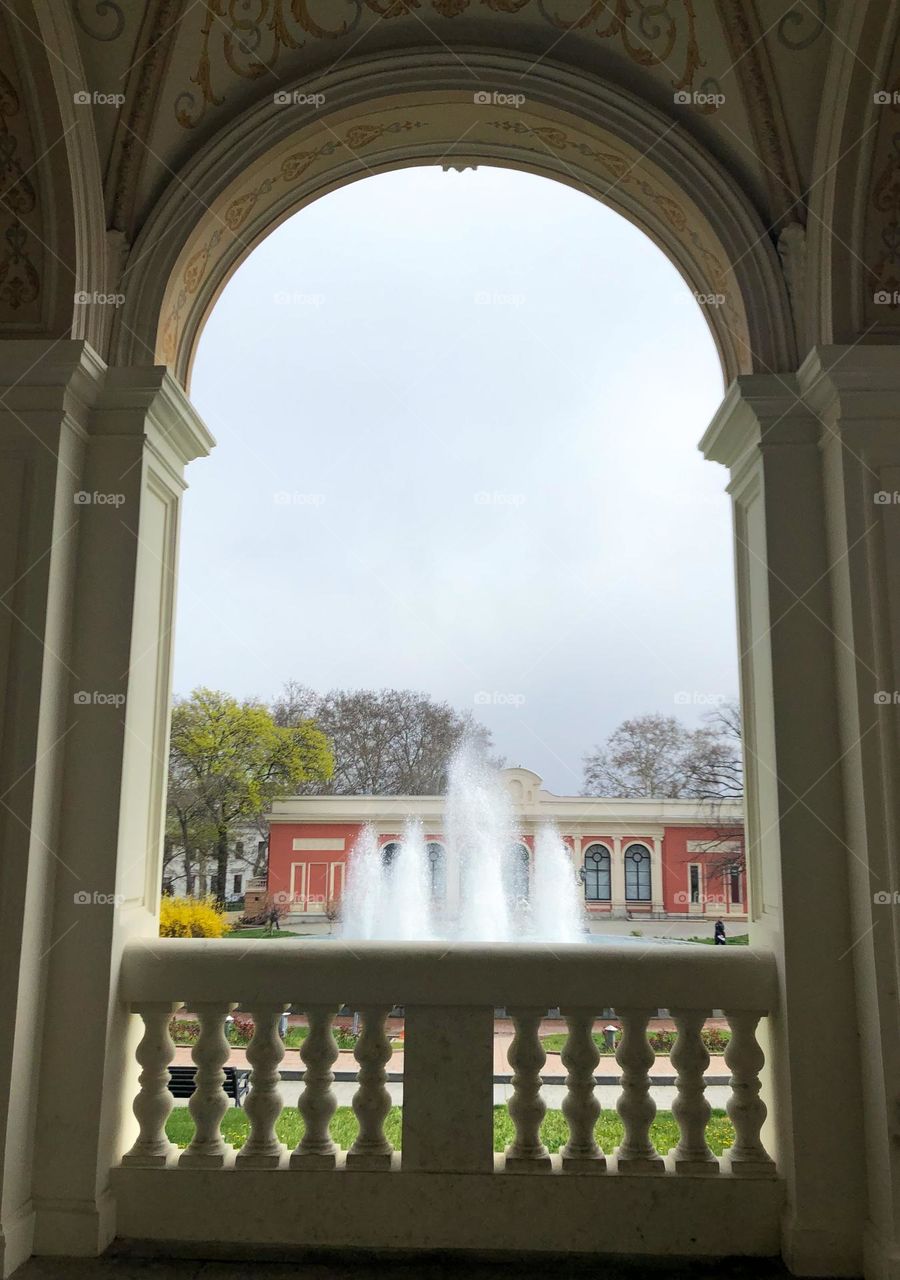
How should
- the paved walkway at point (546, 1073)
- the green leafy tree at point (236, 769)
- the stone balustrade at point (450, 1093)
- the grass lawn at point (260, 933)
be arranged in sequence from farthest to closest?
the paved walkway at point (546, 1073) → the green leafy tree at point (236, 769) → the grass lawn at point (260, 933) → the stone balustrade at point (450, 1093)

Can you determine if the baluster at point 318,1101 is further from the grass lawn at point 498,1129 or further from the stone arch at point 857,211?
the stone arch at point 857,211

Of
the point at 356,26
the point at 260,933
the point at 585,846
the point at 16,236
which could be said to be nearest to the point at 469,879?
the point at 585,846

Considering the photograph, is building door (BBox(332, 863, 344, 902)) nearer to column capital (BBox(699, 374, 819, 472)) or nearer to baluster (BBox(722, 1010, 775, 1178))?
baluster (BBox(722, 1010, 775, 1178))

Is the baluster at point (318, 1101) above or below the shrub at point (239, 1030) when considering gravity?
above

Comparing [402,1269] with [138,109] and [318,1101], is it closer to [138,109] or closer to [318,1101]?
[318,1101]

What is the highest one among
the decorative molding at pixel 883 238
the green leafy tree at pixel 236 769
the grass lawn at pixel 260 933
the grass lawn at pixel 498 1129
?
the decorative molding at pixel 883 238

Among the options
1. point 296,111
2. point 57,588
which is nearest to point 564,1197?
point 57,588

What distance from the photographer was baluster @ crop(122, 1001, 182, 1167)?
3678 millimetres


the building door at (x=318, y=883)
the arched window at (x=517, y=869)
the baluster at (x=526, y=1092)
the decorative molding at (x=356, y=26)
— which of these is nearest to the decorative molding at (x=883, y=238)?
the decorative molding at (x=356, y=26)

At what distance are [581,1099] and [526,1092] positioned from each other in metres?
0.19

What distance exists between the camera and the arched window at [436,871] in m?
4.72

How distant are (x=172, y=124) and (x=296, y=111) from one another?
0.50m

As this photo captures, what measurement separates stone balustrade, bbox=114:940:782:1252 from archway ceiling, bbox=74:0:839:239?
9.67 feet

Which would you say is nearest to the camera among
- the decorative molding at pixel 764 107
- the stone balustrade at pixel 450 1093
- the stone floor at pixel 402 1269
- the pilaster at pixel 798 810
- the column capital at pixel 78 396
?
the stone floor at pixel 402 1269
